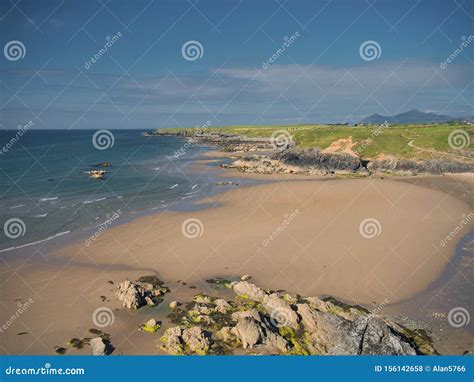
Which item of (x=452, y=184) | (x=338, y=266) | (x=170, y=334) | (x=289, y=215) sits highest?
(x=452, y=184)

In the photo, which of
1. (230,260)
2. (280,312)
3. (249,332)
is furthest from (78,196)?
(249,332)

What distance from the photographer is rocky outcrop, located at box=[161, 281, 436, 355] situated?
1548 cm

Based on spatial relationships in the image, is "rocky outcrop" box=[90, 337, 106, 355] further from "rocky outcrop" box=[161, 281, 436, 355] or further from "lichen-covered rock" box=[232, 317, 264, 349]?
"lichen-covered rock" box=[232, 317, 264, 349]

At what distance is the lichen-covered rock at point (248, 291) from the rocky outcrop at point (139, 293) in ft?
14.5

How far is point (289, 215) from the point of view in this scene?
38.7 meters

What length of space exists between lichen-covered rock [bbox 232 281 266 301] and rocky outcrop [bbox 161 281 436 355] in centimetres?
110

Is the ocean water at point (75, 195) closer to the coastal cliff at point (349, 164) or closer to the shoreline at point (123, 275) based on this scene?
the shoreline at point (123, 275)

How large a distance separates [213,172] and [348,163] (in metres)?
26.5

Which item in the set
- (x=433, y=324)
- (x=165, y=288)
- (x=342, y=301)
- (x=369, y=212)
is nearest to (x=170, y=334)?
(x=165, y=288)

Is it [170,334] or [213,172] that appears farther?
[213,172]

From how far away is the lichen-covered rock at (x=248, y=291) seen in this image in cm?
2109

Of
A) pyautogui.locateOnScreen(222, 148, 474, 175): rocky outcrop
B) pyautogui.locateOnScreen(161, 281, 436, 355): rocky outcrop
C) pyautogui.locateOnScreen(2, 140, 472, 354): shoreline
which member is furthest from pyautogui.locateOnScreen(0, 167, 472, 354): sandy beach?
pyautogui.locateOnScreen(222, 148, 474, 175): rocky outcrop

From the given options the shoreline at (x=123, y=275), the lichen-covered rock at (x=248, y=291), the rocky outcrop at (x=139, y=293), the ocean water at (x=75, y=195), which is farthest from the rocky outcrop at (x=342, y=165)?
the rocky outcrop at (x=139, y=293)

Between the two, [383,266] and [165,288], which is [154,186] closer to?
[165,288]
